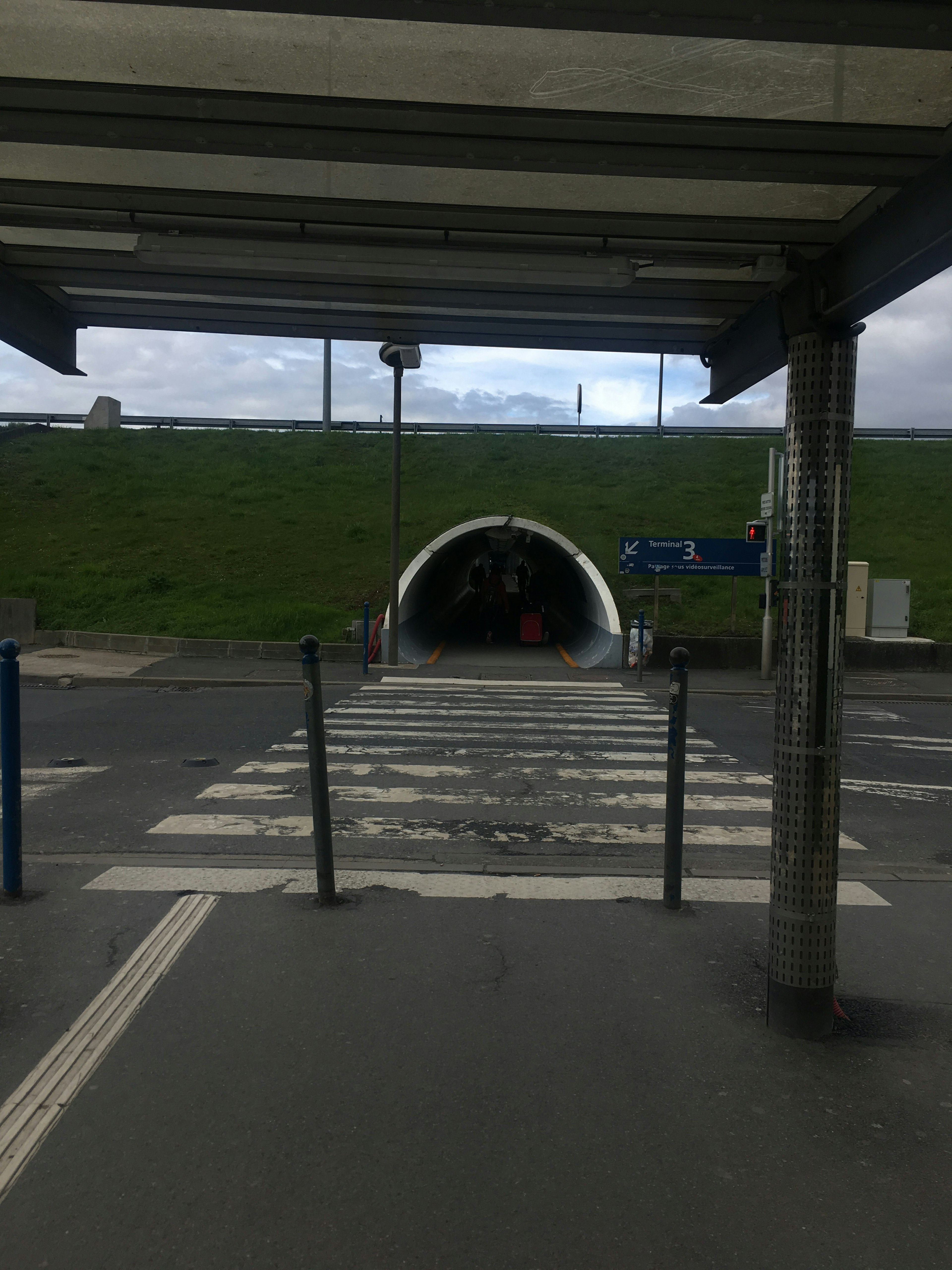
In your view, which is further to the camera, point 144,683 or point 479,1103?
point 144,683

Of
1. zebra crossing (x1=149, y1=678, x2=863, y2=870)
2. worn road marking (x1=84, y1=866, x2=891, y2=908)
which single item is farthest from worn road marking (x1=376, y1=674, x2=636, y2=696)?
worn road marking (x1=84, y1=866, x2=891, y2=908)

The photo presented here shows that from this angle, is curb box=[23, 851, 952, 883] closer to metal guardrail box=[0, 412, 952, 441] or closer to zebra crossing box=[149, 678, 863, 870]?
zebra crossing box=[149, 678, 863, 870]

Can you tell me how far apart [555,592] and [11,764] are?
28743 millimetres

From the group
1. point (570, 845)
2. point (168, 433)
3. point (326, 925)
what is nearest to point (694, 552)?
point (570, 845)

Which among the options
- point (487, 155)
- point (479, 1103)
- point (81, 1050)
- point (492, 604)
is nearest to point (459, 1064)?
point (479, 1103)

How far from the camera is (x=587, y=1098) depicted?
11.9 feet

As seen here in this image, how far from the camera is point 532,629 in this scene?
26.4 meters

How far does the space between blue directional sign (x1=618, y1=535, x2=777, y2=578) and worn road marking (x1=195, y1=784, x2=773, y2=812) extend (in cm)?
1230

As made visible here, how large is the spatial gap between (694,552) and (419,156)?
18.2m

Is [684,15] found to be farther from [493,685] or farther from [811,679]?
[493,685]

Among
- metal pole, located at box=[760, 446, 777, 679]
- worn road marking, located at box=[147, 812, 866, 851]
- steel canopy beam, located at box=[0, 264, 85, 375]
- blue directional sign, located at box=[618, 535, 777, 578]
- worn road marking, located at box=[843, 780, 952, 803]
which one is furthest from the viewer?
blue directional sign, located at box=[618, 535, 777, 578]

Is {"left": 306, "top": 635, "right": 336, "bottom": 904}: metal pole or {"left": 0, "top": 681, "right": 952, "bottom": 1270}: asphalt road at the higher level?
{"left": 306, "top": 635, "right": 336, "bottom": 904}: metal pole

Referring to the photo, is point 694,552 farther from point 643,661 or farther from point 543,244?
point 543,244

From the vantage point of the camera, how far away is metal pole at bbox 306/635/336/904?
5.58m
